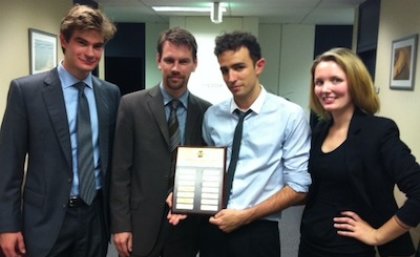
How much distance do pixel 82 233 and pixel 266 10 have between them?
5187mm

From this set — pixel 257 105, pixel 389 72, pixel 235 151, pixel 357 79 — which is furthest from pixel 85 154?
pixel 389 72

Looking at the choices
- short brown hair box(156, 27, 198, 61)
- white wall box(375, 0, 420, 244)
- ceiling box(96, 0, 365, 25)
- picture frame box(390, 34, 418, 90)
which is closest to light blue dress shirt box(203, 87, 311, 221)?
short brown hair box(156, 27, 198, 61)

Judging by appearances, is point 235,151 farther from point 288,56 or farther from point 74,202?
point 288,56

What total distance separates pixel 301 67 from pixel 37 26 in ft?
16.0

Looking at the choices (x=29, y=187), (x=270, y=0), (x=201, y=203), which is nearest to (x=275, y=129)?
(x=201, y=203)

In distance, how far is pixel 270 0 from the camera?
5.20 meters

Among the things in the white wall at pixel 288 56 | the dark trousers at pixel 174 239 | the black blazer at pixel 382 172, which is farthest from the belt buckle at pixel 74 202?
the white wall at pixel 288 56

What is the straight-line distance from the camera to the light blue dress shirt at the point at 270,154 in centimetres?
151

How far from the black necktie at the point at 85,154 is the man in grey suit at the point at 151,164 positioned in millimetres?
88

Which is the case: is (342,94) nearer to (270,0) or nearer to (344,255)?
(344,255)

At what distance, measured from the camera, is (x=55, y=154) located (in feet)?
5.02

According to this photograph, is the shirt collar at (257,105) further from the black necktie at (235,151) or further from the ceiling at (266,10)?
the ceiling at (266,10)

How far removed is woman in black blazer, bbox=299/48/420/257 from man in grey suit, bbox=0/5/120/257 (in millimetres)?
873

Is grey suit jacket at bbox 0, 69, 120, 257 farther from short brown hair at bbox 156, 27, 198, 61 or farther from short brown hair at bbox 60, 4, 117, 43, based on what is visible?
short brown hair at bbox 156, 27, 198, 61
